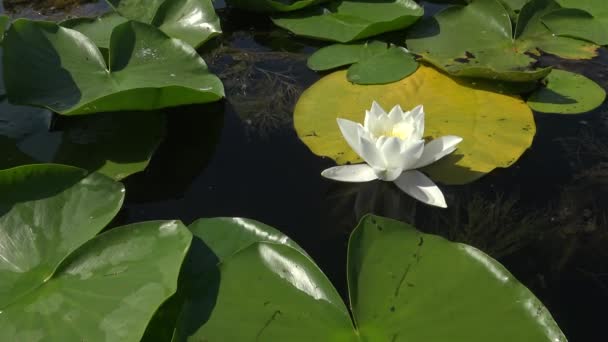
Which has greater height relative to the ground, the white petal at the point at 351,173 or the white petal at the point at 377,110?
the white petal at the point at 377,110

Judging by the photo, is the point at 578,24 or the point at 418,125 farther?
the point at 578,24

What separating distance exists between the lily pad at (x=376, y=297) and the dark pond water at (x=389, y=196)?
0.20m

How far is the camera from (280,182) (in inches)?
68.6

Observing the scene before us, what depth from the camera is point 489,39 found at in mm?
2320

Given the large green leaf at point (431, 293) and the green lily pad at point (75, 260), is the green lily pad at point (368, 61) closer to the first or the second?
the large green leaf at point (431, 293)

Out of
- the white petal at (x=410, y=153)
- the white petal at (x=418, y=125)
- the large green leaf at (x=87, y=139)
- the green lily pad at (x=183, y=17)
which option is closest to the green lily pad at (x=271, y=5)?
the green lily pad at (x=183, y=17)

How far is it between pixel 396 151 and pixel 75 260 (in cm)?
95

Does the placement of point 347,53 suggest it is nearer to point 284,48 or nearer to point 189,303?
point 284,48

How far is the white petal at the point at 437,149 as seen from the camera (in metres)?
1.66

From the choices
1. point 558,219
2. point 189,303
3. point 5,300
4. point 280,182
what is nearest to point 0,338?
point 5,300

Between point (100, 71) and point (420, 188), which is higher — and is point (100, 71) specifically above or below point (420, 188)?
above

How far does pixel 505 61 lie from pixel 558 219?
0.90 meters

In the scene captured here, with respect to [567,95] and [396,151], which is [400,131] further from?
[567,95]

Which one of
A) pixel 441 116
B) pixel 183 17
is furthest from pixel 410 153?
pixel 183 17
